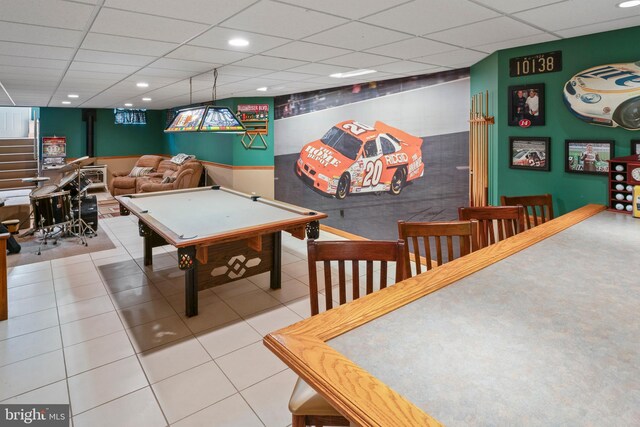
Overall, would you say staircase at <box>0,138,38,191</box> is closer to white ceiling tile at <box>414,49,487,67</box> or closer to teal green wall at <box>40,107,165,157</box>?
teal green wall at <box>40,107,165,157</box>

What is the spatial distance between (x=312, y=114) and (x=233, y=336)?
15.9 feet

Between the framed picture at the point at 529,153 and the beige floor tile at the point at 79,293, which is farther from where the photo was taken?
the beige floor tile at the point at 79,293

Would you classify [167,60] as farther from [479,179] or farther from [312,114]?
[479,179]

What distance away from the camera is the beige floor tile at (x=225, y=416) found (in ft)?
7.32

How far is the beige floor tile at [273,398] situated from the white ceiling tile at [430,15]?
8.73 ft

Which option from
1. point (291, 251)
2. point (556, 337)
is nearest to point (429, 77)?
point (291, 251)

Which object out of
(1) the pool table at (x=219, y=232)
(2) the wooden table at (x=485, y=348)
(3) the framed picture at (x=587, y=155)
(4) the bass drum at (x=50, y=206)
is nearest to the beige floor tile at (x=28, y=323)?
(1) the pool table at (x=219, y=232)

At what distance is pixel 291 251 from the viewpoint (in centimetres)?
568

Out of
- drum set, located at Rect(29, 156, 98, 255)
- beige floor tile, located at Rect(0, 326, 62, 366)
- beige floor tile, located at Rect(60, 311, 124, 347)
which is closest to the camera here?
beige floor tile, located at Rect(0, 326, 62, 366)

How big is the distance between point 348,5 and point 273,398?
261cm

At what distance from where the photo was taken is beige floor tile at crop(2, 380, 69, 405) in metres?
2.42

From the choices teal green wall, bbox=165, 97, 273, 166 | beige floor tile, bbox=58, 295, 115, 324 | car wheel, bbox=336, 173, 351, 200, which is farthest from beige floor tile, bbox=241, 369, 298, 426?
teal green wall, bbox=165, 97, 273, 166

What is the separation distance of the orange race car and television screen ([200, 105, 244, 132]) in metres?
2.38

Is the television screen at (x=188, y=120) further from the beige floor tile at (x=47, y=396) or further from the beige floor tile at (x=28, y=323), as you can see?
the beige floor tile at (x=47, y=396)
